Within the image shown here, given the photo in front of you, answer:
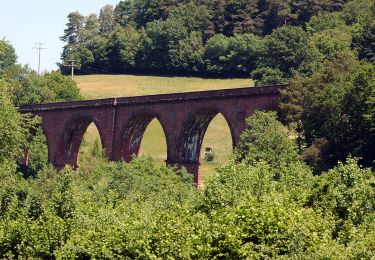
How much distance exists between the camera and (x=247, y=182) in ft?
172

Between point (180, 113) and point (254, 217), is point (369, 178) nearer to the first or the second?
point (254, 217)

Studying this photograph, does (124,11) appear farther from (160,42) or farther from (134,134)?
(134,134)

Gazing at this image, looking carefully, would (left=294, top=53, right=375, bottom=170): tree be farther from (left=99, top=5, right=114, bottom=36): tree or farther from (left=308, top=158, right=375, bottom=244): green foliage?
(left=99, top=5, right=114, bottom=36): tree

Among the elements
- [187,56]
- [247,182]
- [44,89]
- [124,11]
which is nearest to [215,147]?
[44,89]

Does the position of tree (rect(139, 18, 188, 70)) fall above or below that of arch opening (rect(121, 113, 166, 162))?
above

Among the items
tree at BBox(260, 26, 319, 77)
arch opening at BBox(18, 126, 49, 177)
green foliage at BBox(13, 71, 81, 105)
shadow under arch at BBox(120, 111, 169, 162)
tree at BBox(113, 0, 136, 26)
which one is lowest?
arch opening at BBox(18, 126, 49, 177)

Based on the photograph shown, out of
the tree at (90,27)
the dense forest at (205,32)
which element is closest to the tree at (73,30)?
the tree at (90,27)

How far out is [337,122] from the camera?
67.8m

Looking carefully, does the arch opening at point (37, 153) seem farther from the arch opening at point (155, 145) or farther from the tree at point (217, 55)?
the tree at point (217, 55)

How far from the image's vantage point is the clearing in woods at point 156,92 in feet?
359

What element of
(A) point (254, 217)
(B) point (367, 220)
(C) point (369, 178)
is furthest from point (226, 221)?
(C) point (369, 178)

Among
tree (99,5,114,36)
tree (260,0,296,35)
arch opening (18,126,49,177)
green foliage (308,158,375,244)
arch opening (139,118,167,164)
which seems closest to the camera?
green foliage (308,158,375,244)

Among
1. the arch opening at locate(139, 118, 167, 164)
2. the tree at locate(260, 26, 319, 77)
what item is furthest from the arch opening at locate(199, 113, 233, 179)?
the tree at locate(260, 26, 319, 77)

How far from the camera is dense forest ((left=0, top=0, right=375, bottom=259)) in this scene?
4178 cm
